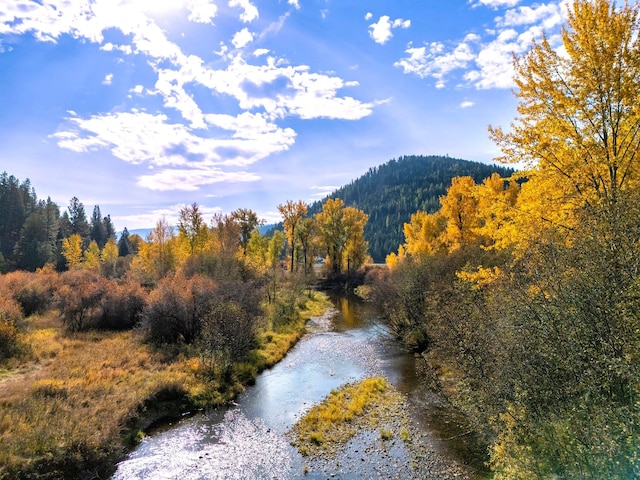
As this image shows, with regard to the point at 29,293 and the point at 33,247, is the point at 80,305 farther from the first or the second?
the point at 33,247

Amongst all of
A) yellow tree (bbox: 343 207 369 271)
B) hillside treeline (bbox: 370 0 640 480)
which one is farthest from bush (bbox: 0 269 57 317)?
yellow tree (bbox: 343 207 369 271)

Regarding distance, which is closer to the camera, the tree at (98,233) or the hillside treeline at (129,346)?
the hillside treeline at (129,346)

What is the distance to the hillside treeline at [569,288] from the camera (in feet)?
19.5

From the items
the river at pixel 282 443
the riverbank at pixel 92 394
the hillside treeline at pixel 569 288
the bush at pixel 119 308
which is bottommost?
the river at pixel 282 443

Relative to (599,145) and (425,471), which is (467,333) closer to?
(425,471)

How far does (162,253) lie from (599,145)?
1748 inches

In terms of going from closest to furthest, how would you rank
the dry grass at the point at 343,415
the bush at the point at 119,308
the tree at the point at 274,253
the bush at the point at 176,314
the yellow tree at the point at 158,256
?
the dry grass at the point at 343,415 → the bush at the point at 176,314 → the bush at the point at 119,308 → the yellow tree at the point at 158,256 → the tree at the point at 274,253

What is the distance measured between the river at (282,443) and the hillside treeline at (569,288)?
3.05 meters

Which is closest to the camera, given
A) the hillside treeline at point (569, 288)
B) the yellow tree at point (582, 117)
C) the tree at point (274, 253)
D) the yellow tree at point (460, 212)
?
the hillside treeline at point (569, 288)

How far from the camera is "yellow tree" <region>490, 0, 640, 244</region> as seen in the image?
8859 mm

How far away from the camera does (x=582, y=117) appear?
9422mm

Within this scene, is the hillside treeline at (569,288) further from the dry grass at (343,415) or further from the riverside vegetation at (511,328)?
the dry grass at (343,415)

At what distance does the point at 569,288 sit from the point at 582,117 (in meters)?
5.03

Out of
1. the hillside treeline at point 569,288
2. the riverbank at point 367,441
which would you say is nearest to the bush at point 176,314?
the riverbank at point 367,441
